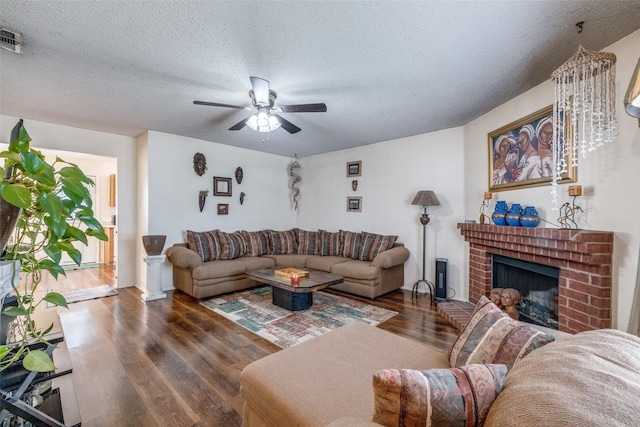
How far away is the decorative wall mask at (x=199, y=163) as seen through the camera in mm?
4574

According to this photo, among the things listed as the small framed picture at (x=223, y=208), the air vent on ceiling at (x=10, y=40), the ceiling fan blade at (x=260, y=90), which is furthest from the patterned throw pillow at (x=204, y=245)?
the air vent on ceiling at (x=10, y=40)

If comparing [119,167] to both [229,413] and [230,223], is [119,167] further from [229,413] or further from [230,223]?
[229,413]

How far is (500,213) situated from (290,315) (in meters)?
2.60

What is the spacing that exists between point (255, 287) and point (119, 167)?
9.67ft

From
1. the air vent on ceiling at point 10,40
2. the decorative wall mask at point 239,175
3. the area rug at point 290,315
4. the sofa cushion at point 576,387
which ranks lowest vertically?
the area rug at point 290,315

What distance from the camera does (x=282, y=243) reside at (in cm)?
512

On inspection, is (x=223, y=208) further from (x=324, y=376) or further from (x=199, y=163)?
(x=324, y=376)

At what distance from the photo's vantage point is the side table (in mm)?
3820

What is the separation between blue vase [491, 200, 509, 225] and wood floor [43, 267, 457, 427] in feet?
4.15

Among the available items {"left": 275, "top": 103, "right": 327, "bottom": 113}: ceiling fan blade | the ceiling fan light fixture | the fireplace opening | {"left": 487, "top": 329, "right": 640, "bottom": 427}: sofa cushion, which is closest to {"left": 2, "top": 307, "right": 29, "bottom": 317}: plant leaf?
{"left": 487, "top": 329, "right": 640, "bottom": 427}: sofa cushion

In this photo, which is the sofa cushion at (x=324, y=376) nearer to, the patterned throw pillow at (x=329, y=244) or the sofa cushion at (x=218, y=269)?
A: the sofa cushion at (x=218, y=269)

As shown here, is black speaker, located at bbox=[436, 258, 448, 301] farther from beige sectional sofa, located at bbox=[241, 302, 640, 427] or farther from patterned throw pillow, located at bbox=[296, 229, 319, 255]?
beige sectional sofa, located at bbox=[241, 302, 640, 427]

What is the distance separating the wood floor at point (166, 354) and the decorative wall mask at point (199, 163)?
2.08m

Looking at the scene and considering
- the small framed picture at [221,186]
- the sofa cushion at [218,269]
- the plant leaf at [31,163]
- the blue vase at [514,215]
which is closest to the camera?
the plant leaf at [31,163]
